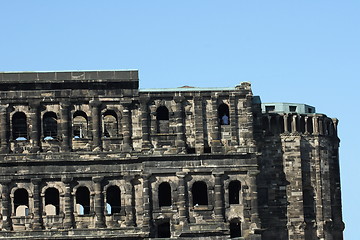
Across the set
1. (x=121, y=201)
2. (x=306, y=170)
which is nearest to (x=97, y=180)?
(x=121, y=201)

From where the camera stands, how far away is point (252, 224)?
90688mm

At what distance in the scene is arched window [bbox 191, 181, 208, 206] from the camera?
91812mm

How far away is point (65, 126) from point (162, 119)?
279 inches

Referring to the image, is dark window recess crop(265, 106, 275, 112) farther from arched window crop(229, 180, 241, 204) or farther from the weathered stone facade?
arched window crop(229, 180, 241, 204)

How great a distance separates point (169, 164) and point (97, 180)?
17.3 feet

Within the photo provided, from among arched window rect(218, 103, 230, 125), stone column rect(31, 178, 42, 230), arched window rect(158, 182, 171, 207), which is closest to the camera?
stone column rect(31, 178, 42, 230)

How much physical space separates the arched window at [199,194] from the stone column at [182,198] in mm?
1281

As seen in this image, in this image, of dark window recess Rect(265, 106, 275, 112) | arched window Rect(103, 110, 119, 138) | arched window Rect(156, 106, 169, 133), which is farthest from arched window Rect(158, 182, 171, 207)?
dark window recess Rect(265, 106, 275, 112)

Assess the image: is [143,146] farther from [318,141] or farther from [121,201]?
[318,141]

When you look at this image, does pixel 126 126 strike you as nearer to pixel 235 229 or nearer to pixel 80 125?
pixel 80 125

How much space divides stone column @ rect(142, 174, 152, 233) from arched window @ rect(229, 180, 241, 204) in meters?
6.06

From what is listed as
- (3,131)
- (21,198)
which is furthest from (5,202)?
(3,131)

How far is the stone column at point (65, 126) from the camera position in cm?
9106

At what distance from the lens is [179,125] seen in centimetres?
9144
